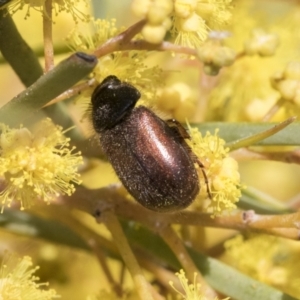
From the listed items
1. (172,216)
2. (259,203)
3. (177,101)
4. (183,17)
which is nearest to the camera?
(183,17)

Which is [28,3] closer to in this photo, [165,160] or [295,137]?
[165,160]

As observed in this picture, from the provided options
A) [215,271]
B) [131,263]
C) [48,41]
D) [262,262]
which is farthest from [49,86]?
[262,262]

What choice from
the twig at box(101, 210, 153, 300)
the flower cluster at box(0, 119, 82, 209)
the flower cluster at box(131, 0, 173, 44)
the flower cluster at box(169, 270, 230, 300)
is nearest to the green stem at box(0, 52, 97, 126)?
the flower cluster at box(0, 119, 82, 209)

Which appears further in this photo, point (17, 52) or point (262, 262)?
point (262, 262)

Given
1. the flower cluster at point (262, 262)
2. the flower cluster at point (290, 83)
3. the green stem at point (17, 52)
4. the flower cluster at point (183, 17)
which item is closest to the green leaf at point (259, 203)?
the flower cluster at point (262, 262)

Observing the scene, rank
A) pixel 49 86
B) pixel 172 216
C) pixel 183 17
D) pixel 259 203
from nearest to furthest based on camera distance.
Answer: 1. pixel 49 86
2. pixel 183 17
3. pixel 172 216
4. pixel 259 203

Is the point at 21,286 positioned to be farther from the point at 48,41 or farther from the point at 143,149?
the point at 48,41
